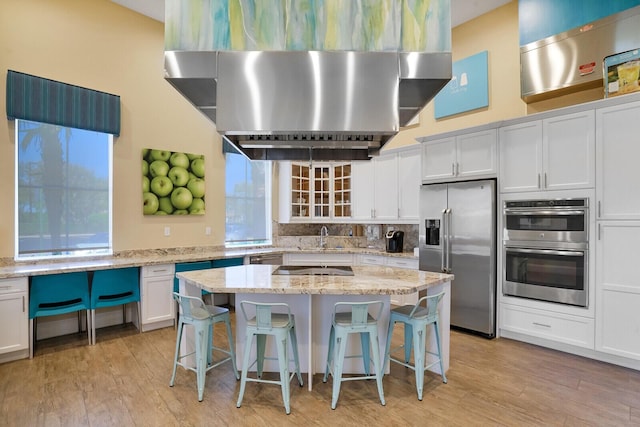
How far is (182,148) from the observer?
4.81m

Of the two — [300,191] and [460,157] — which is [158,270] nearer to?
[300,191]

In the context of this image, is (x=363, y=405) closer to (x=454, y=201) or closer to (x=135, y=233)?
(x=454, y=201)

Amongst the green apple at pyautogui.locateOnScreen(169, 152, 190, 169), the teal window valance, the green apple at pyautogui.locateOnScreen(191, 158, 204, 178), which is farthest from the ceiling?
the green apple at pyautogui.locateOnScreen(191, 158, 204, 178)

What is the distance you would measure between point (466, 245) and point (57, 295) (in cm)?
432

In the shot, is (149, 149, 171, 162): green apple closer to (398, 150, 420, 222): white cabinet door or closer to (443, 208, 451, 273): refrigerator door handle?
(398, 150, 420, 222): white cabinet door

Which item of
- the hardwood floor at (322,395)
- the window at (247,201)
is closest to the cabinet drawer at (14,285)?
the hardwood floor at (322,395)

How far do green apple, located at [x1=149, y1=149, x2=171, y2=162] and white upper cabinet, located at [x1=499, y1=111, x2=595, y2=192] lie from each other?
408 cm

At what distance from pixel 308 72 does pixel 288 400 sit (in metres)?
2.14

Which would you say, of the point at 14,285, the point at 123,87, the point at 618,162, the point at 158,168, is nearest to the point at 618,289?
the point at 618,162

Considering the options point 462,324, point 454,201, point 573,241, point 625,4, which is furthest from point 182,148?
point 625,4

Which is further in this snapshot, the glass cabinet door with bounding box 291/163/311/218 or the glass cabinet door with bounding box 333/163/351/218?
the glass cabinet door with bounding box 291/163/311/218

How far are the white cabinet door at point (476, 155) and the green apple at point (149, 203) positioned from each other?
3799 millimetres

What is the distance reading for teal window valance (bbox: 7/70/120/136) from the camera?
350 centimetres

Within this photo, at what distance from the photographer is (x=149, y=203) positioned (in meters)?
4.46
